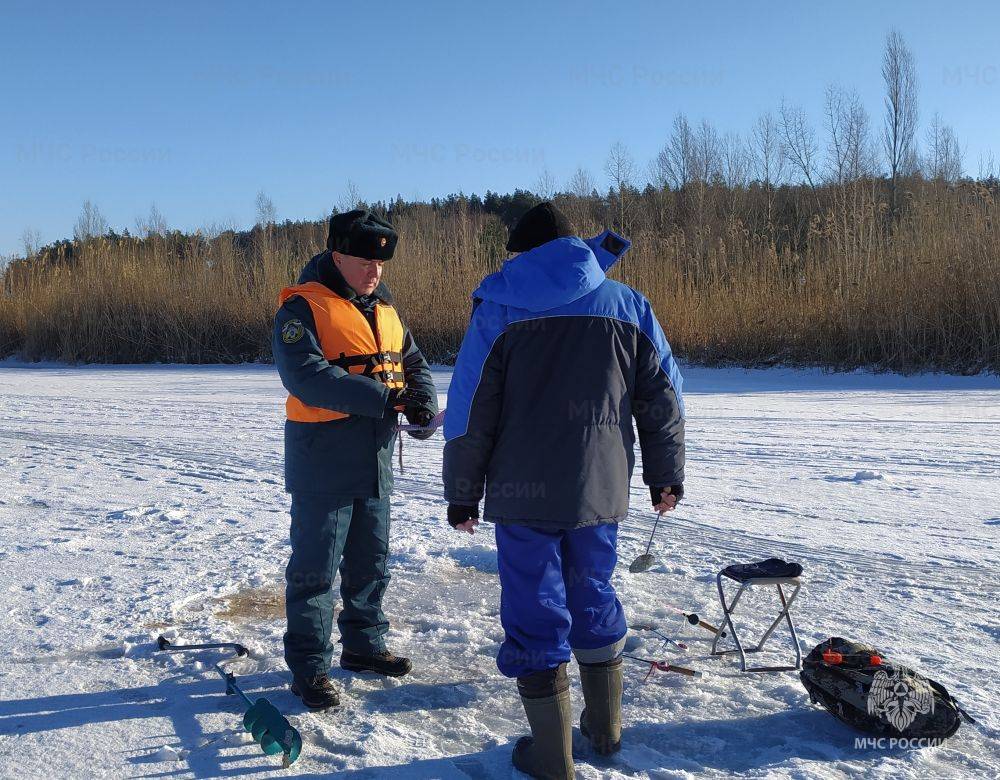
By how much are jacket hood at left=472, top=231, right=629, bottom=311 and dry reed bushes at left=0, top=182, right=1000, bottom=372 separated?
9565 millimetres

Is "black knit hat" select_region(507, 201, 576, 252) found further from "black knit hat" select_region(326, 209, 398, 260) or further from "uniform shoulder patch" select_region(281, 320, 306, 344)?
"uniform shoulder patch" select_region(281, 320, 306, 344)

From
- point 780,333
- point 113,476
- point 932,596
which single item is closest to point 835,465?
point 932,596

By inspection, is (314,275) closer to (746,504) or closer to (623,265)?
(746,504)

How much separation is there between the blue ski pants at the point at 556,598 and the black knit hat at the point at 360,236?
1.04 m

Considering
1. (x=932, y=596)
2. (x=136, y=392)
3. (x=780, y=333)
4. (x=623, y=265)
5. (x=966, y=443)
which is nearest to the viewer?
(x=932, y=596)

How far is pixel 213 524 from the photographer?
15.3 feet

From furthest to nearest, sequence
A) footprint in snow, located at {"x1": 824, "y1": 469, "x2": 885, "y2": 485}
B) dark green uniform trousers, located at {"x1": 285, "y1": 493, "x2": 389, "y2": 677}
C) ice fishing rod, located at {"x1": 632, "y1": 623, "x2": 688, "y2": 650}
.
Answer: footprint in snow, located at {"x1": 824, "y1": 469, "x2": 885, "y2": 485} → ice fishing rod, located at {"x1": 632, "y1": 623, "x2": 688, "y2": 650} → dark green uniform trousers, located at {"x1": 285, "y1": 493, "x2": 389, "y2": 677}

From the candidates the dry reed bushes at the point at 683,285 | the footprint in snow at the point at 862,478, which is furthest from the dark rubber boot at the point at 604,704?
the dry reed bushes at the point at 683,285

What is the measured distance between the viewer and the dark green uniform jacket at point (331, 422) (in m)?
2.68

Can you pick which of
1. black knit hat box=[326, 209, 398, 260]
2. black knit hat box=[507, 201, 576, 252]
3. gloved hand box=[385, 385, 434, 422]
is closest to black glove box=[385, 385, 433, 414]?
gloved hand box=[385, 385, 434, 422]

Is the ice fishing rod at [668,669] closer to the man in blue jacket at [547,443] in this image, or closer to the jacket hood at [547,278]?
the man in blue jacket at [547,443]

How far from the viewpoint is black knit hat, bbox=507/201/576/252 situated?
2389 mm

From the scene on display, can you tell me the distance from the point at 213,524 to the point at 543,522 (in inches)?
115

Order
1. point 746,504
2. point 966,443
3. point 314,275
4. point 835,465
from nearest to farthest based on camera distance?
point 314,275 → point 746,504 → point 835,465 → point 966,443
